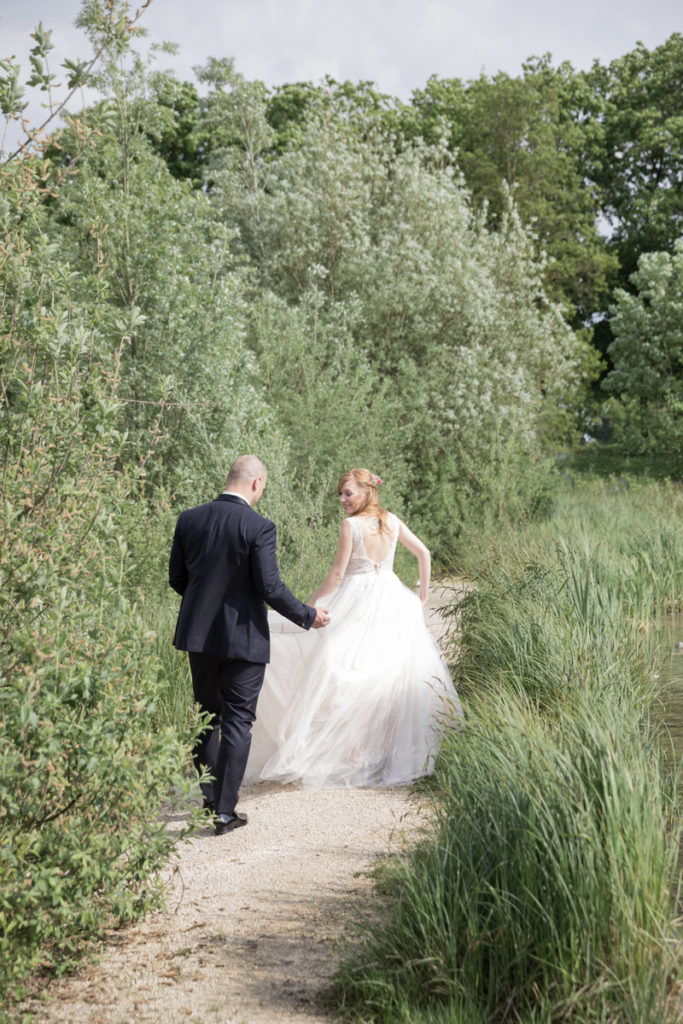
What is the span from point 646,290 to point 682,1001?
29544 mm

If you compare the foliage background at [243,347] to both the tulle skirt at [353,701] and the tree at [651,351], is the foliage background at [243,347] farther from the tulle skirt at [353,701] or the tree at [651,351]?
the tulle skirt at [353,701]

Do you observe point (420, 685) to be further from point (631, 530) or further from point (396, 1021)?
point (631, 530)

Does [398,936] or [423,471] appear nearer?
[398,936]

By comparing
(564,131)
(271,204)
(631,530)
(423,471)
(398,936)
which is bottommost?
(398,936)

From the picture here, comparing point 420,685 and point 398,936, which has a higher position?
point 420,685

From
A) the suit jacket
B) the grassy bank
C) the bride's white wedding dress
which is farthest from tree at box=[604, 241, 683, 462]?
the grassy bank

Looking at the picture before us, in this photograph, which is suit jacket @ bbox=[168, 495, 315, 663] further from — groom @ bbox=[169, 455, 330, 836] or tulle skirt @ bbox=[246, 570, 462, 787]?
tulle skirt @ bbox=[246, 570, 462, 787]

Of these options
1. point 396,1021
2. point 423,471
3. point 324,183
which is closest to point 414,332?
point 423,471

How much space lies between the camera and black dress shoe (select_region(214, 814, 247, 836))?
5730mm

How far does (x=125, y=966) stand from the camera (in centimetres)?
410

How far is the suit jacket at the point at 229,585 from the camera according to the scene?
5789mm

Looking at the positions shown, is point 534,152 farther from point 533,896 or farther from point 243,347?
point 533,896

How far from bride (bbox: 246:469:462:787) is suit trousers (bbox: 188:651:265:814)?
2.77 ft

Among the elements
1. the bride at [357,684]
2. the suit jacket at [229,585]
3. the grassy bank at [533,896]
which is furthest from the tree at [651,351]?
the grassy bank at [533,896]
